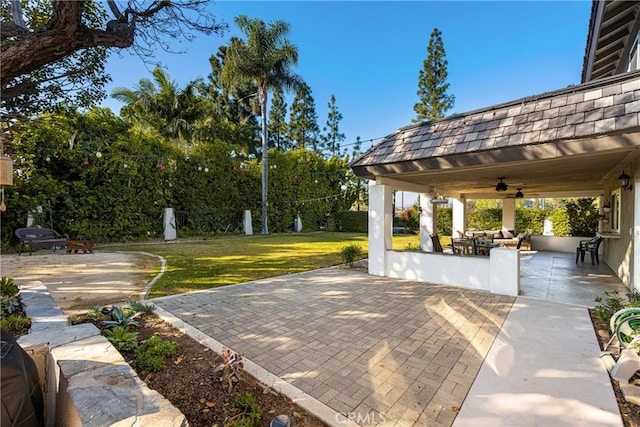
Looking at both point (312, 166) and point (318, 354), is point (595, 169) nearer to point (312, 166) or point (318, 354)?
point (318, 354)

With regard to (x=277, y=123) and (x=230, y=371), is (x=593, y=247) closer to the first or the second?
(x=230, y=371)

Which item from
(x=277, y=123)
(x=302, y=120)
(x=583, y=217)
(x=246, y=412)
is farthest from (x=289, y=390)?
(x=302, y=120)

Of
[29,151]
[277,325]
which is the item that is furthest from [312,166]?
[277,325]

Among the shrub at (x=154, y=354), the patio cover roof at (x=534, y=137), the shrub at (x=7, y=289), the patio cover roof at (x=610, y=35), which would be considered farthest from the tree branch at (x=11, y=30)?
the patio cover roof at (x=610, y=35)

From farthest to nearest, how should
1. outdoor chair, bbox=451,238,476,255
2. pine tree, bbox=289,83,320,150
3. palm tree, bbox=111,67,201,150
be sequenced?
pine tree, bbox=289,83,320,150, palm tree, bbox=111,67,201,150, outdoor chair, bbox=451,238,476,255

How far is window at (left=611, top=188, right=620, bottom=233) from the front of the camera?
26.0ft

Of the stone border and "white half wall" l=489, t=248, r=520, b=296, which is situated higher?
"white half wall" l=489, t=248, r=520, b=296

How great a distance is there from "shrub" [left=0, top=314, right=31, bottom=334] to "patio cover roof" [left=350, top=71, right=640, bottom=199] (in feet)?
21.3

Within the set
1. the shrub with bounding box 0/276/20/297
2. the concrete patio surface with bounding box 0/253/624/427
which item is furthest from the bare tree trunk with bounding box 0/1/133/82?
the concrete patio surface with bounding box 0/253/624/427

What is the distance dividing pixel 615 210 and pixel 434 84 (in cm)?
1950

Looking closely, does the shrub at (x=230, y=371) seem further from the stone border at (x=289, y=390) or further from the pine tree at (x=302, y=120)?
the pine tree at (x=302, y=120)

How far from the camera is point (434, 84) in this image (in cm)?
2467

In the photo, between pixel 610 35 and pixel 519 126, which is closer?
pixel 519 126

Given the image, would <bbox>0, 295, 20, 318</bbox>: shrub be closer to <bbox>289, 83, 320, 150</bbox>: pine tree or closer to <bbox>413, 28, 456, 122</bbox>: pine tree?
<bbox>413, 28, 456, 122</bbox>: pine tree
